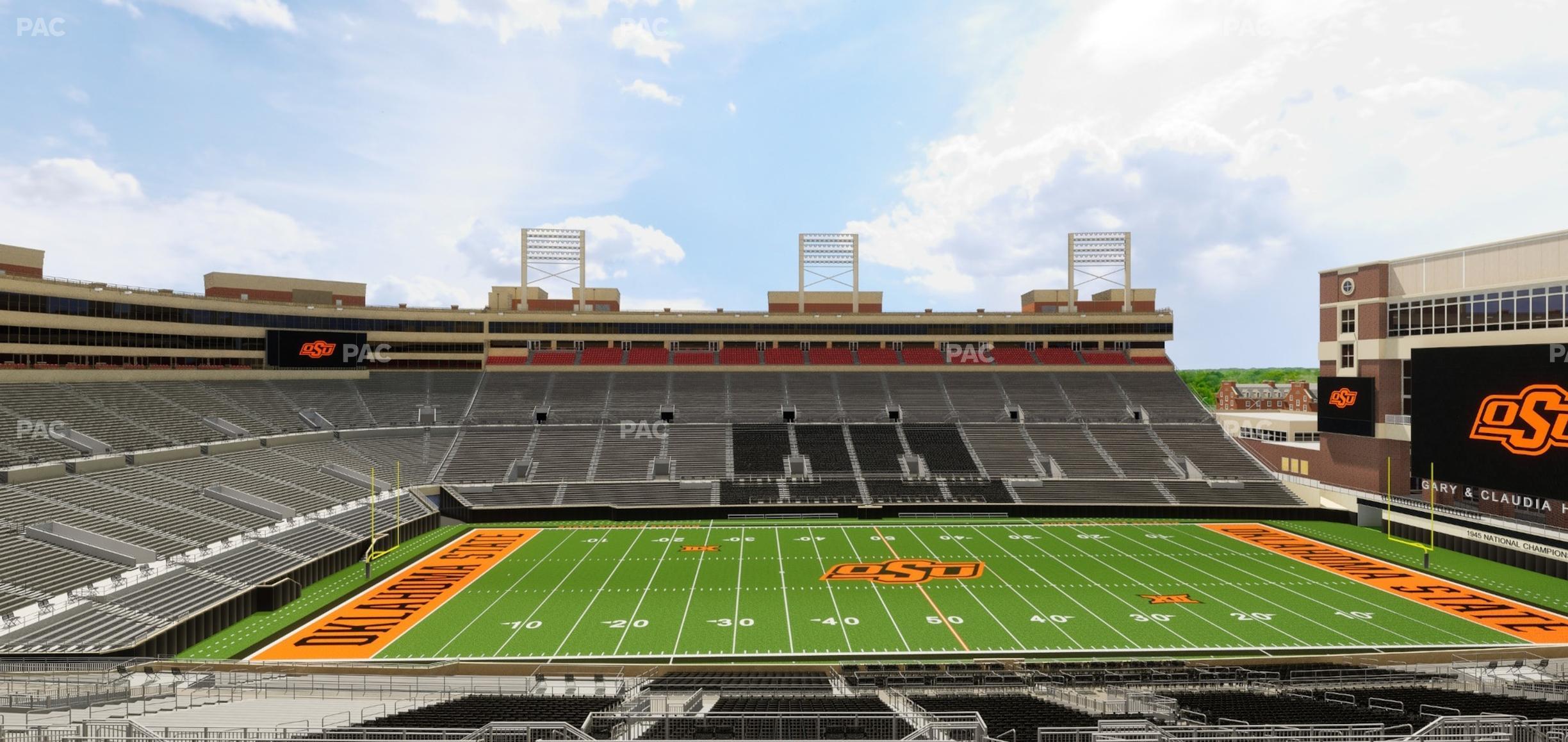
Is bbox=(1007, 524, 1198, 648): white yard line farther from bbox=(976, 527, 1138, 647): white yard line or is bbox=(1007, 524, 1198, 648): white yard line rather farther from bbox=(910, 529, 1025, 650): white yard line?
bbox=(910, 529, 1025, 650): white yard line

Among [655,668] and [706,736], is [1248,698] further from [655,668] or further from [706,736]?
[655,668]

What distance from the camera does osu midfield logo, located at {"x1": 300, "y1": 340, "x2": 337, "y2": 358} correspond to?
47.2m

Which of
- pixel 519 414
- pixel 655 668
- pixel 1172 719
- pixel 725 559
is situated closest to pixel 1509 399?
pixel 1172 719

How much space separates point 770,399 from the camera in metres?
51.3

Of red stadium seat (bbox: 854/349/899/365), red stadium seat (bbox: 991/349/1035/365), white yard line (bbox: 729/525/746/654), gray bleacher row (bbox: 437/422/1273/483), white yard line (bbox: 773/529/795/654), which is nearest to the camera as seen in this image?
white yard line (bbox: 729/525/746/654)

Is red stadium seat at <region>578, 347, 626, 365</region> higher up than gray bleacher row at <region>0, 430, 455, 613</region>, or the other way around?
red stadium seat at <region>578, 347, 626, 365</region>

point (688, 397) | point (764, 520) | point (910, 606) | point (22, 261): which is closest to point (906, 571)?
point (910, 606)

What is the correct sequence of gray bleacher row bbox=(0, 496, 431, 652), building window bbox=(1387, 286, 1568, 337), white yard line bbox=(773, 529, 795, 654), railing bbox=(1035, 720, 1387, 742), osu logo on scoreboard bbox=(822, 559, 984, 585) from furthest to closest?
building window bbox=(1387, 286, 1568, 337)
osu logo on scoreboard bbox=(822, 559, 984, 585)
white yard line bbox=(773, 529, 795, 654)
gray bleacher row bbox=(0, 496, 431, 652)
railing bbox=(1035, 720, 1387, 742)

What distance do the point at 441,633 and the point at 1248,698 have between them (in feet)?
61.2

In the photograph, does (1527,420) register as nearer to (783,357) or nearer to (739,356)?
(783,357)

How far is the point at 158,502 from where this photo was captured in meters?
26.9

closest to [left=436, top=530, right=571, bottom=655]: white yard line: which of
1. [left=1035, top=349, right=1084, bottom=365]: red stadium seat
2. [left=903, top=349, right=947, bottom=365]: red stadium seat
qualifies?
[left=903, top=349, right=947, bottom=365]: red stadium seat

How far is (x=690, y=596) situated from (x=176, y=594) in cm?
1400

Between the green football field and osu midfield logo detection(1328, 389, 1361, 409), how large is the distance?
34.3 ft
